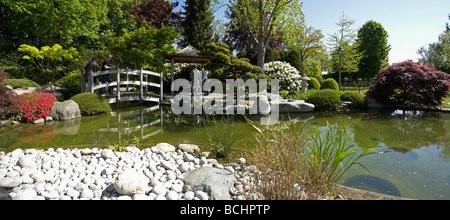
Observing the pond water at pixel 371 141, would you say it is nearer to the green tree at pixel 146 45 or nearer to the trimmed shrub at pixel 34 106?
the trimmed shrub at pixel 34 106

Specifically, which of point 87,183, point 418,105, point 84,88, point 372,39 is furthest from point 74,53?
point 372,39

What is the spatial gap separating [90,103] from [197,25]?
15.7m

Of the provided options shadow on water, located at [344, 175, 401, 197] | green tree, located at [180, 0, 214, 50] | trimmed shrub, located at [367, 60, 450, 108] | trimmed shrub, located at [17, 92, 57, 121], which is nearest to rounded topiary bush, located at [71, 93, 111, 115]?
trimmed shrub, located at [17, 92, 57, 121]

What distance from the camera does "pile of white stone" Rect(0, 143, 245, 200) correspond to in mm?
2406

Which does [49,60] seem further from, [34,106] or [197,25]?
[197,25]

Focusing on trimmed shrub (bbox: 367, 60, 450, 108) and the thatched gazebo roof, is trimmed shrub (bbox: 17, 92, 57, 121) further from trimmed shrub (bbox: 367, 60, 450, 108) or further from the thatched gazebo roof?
trimmed shrub (bbox: 367, 60, 450, 108)

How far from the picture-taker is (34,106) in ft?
23.2

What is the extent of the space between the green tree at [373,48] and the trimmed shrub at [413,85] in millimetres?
16614

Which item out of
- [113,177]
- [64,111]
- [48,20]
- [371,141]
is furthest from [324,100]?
[48,20]

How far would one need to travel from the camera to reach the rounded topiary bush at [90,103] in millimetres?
8477

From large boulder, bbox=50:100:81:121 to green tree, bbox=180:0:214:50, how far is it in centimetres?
1496

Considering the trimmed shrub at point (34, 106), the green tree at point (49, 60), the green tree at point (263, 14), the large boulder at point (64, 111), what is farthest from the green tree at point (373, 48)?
the trimmed shrub at point (34, 106)
